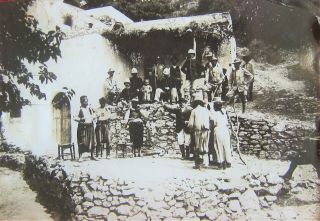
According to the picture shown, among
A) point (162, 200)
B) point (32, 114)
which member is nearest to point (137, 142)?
point (162, 200)

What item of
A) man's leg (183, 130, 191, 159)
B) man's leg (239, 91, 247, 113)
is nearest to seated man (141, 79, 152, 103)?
man's leg (183, 130, 191, 159)

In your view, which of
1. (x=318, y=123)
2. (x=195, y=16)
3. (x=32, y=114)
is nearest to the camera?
(x=318, y=123)

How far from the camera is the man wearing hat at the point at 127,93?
4.62 metres

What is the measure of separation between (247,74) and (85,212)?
216cm

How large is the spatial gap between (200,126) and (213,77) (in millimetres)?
526

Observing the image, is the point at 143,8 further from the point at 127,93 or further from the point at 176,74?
the point at 127,93

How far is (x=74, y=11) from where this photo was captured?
4.77 metres

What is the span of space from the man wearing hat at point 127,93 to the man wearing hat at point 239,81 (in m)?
1.03

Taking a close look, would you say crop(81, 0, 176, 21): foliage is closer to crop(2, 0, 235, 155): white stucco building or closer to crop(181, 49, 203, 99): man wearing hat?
crop(2, 0, 235, 155): white stucco building

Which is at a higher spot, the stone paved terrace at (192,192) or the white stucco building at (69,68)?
the white stucco building at (69,68)

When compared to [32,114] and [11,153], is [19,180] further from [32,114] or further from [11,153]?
[32,114]

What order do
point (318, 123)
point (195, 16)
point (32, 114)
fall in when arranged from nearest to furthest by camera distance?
1. point (318, 123)
2. point (195, 16)
3. point (32, 114)

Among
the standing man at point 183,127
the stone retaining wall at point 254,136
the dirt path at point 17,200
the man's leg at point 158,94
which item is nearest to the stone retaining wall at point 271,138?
the stone retaining wall at point 254,136

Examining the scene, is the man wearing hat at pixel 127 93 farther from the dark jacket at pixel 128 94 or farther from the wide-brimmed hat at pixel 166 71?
the wide-brimmed hat at pixel 166 71
